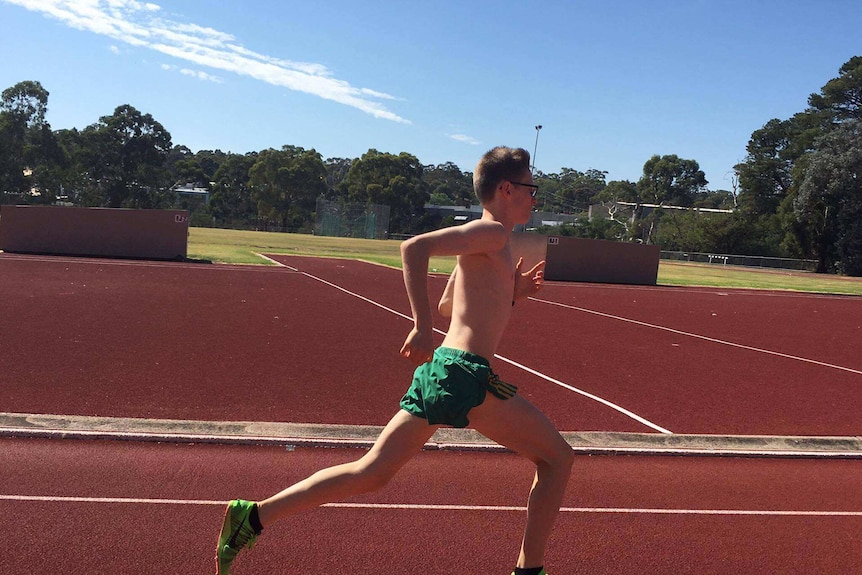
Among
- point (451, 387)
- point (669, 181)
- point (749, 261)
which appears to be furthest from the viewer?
point (669, 181)

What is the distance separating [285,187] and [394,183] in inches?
497

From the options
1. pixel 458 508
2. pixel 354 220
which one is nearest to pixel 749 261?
pixel 354 220

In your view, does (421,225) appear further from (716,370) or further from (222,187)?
(716,370)

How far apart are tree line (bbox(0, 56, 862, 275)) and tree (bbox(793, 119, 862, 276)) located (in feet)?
0.25

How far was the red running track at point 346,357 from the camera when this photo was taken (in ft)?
24.4

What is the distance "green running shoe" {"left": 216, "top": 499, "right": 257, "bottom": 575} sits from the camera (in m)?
3.57

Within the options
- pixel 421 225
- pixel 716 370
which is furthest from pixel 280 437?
pixel 421 225

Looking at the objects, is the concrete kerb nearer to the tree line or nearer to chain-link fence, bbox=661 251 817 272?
the tree line

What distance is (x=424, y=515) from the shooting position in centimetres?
486

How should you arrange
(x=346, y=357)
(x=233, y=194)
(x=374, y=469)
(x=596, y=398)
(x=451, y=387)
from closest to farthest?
(x=451, y=387)
(x=374, y=469)
(x=596, y=398)
(x=346, y=357)
(x=233, y=194)

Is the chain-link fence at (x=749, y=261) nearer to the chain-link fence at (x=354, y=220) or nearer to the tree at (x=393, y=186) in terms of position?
the chain-link fence at (x=354, y=220)

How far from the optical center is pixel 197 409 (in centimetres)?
696

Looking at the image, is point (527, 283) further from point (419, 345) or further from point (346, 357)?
point (346, 357)

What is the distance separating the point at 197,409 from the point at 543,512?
4229 mm
